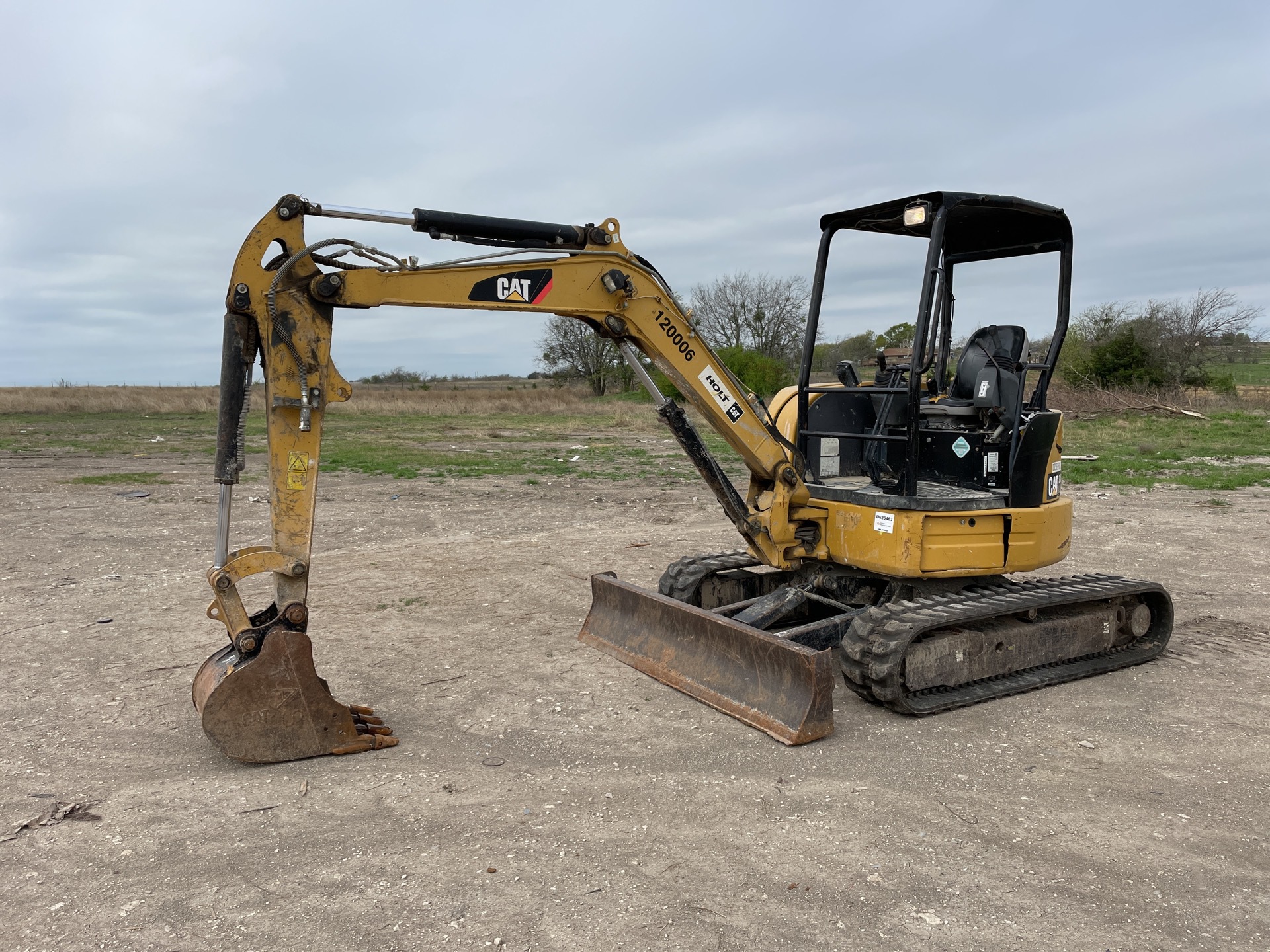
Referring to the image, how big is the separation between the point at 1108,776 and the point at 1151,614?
2.67 meters

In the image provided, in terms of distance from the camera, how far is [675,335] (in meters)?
6.11

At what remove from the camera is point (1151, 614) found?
7031mm

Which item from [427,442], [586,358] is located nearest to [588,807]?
[427,442]

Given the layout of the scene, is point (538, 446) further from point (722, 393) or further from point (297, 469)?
point (297, 469)

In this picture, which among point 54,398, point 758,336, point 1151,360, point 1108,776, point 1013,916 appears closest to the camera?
point 1013,916

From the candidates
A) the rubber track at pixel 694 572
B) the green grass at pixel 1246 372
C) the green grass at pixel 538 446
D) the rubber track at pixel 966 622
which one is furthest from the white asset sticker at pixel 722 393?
the green grass at pixel 1246 372

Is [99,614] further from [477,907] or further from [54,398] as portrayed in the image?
[54,398]

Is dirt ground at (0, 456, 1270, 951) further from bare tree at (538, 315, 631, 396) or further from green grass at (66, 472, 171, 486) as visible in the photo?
bare tree at (538, 315, 631, 396)

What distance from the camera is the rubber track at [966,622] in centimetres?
558

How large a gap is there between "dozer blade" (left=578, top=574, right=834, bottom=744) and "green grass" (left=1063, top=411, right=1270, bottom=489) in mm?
12032

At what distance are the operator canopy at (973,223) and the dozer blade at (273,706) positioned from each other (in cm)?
469

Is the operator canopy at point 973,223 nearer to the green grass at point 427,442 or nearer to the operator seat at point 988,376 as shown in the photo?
the operator seat at point 988,376

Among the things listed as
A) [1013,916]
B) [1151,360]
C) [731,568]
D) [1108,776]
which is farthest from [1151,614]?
[1151,360]

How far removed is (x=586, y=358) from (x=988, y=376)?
161 ft
